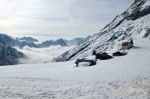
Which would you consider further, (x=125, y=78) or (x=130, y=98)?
(x=125, y=78)

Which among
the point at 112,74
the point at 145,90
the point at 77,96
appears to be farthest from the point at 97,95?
the point at 112,74

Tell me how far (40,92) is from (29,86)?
2.44 m

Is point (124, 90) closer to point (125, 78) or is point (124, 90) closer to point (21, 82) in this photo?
point (125, 78)

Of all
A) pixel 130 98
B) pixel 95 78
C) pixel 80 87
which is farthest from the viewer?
pixel 95 78

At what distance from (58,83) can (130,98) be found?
7619mm

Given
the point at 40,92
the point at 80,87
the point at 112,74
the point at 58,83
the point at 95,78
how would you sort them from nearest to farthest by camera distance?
1. the point at 40,92
2. the point at 80,87
3. the point at 58,83
4. the point at 95,78
5. the point at 112,74

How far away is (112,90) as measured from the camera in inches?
803

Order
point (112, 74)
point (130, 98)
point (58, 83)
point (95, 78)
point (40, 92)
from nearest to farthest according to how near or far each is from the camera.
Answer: point (130, 98)
point (40, 92)
point (58, 83)
point (95, 78)
point (112, 74)

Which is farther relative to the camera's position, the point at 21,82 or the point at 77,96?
the point at 21,82

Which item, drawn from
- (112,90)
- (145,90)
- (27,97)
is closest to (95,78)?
(112,90)

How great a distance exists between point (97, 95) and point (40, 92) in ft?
15.6

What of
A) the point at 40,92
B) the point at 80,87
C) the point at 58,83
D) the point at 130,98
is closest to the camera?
the point at 130,98

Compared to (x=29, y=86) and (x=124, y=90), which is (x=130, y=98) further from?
(x=29, y=86)

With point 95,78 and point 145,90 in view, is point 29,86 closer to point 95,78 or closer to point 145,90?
point 95,78
